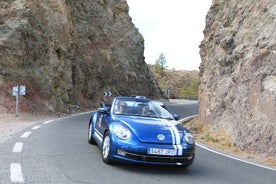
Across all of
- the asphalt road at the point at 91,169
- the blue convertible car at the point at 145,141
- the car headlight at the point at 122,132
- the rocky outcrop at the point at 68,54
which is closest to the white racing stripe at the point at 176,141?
the blue convertible car at the point at 145,141

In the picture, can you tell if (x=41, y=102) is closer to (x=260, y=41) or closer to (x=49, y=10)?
(x=49, y=10)

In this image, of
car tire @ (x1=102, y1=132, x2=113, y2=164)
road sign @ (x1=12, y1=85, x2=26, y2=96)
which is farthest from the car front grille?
road sign @ (x1=12, y1=85, x2=26, y2=96)

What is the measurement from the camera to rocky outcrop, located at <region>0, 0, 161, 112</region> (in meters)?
26.6

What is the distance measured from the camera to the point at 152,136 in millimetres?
7520

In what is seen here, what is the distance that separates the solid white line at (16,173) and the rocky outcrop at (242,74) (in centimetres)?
719

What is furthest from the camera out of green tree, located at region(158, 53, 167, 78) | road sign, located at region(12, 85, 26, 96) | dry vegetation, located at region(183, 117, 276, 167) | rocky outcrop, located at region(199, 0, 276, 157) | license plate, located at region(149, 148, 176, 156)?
green tree, located at region(158, 53, 167, 78)

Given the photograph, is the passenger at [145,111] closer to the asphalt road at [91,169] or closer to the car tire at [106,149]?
the car tire at [106,149]

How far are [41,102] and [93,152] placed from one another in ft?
57.1

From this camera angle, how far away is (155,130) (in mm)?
7688

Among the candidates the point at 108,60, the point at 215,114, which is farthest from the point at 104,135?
the point at 108,60

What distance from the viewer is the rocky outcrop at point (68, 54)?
26609mm

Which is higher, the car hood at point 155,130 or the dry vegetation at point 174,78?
the dry vegetation at point 174,78

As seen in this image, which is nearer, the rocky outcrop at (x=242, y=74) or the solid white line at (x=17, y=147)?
the solid white line at (x=17, y=147)

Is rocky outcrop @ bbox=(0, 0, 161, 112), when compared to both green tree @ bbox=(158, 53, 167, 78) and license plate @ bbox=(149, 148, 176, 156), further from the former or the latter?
green tree @ bbox=(158, 53, 167, 78)
